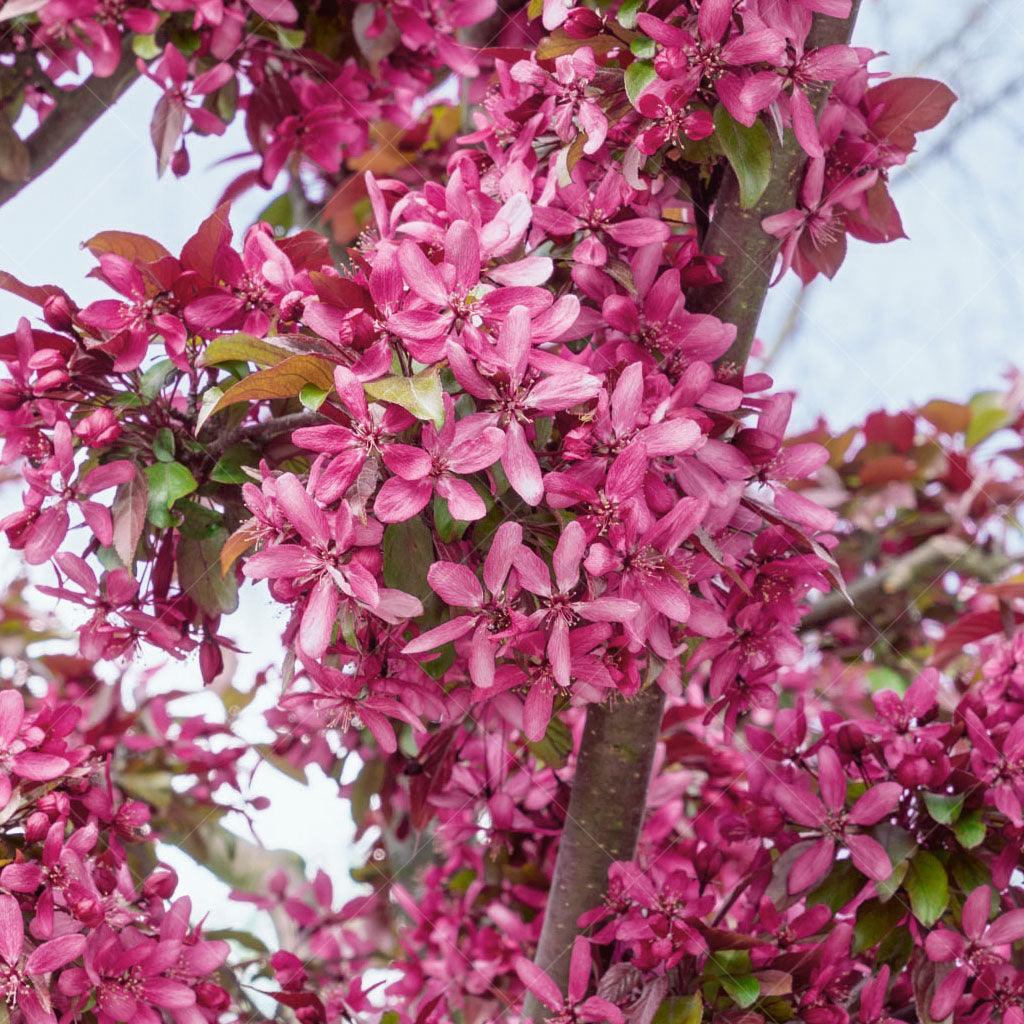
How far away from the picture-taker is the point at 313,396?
0.82 metres

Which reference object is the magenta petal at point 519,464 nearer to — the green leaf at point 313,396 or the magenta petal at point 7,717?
the green leaf at point 313,396

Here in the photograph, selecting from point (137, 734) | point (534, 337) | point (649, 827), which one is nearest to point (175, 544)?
point (534, 337)

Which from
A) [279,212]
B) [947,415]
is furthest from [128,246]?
[947,415]

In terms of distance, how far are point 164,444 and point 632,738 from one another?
502 millimetres

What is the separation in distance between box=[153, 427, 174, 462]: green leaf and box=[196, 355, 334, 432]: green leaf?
5.5 inches

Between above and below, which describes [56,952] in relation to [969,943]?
below

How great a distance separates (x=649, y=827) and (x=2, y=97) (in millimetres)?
1249

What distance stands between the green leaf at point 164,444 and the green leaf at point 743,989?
25.3 inches

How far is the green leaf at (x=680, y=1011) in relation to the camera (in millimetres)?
984

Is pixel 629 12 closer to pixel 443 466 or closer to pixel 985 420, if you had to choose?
pixel 443 466

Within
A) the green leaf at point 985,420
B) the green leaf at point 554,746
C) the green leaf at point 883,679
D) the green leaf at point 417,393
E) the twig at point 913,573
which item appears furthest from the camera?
the green leaf at point 985,420

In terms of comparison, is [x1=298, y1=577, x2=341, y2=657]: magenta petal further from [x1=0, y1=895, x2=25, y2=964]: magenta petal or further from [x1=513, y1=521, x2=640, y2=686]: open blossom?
[x1=0, y1=895, x2=25, y2=964]: magenta petal

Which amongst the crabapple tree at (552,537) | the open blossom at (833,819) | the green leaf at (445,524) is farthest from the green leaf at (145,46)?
the open blossom at (833,819)

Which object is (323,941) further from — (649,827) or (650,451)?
(650,451)
